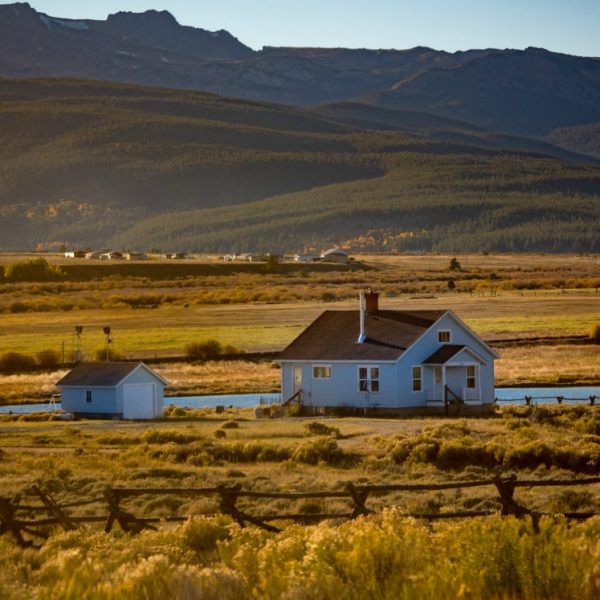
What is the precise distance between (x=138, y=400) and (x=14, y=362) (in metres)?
26.5

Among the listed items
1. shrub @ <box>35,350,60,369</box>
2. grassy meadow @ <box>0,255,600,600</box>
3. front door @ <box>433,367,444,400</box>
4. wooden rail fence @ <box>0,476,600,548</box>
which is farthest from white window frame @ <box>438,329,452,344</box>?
wooden rail fence @ <box>0,476,600,548</box>

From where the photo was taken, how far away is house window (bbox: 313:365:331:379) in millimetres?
52781

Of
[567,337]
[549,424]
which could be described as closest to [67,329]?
[567,337]

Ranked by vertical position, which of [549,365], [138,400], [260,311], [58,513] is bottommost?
[549,365]

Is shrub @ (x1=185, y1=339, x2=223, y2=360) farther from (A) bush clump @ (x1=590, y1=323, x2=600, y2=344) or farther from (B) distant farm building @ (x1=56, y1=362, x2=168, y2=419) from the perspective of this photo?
(B) distant farm building @ (x1=56, y1=362, x2=168, y2=419)

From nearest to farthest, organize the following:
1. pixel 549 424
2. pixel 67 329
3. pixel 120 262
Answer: pixel 549 424, pixel 67 329, pixel 120 262

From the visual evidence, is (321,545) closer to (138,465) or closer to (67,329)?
(138,465)

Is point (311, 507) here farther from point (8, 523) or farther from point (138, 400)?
point (138, 400)

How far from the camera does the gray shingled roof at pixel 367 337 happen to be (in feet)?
172

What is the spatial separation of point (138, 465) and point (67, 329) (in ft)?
215

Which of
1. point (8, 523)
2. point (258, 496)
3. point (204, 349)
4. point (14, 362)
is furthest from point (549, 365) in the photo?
point (8, 523)

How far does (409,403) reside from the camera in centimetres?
5175

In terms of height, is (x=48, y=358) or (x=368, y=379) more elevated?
(x=368, y=379)

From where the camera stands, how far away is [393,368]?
5147cm
